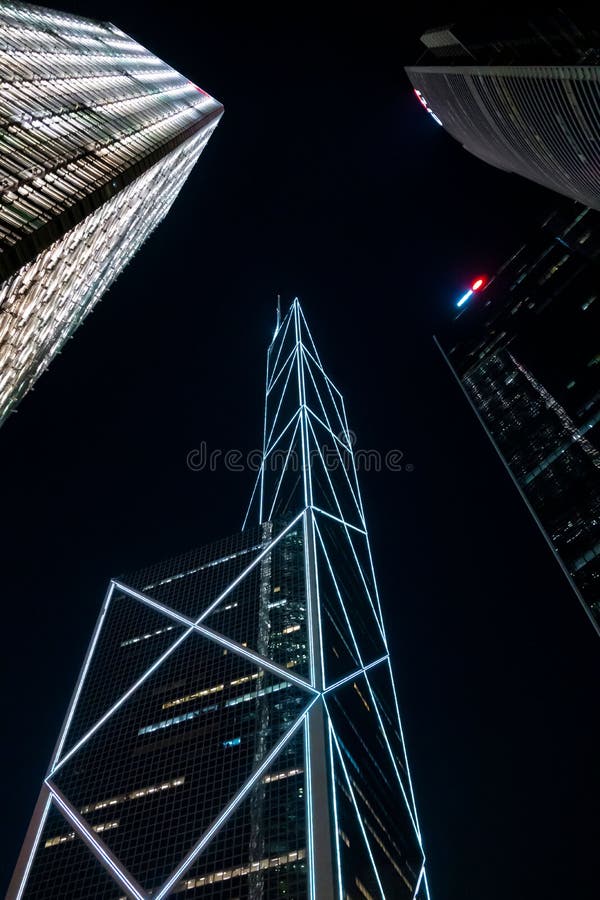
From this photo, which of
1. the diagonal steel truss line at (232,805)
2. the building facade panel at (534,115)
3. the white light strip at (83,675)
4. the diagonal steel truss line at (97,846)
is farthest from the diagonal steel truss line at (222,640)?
the building facade panel at (534,115)

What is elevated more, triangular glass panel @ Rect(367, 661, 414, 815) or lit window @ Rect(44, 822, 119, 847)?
triangular glass panel @ Rect(367, 661, 414, 815)

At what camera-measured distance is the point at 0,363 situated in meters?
34.7

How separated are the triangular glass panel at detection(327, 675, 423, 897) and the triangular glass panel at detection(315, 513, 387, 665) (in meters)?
5.20

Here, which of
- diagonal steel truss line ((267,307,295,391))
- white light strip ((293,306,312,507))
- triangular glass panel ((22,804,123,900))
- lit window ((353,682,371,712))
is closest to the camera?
triangular glass panel ((22,804,123,900))

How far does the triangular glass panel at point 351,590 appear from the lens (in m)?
59.3

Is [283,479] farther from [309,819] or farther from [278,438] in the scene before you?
[309,819]

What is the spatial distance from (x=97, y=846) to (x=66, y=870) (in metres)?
2.26

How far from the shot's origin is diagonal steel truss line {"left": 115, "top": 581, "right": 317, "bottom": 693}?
47.6 m

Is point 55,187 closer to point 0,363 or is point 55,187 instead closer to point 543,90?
point 0,363

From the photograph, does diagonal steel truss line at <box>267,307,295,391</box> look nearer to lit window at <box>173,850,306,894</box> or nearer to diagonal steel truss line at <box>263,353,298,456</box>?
diagonal steel truss line at <box>263,353,298,456</box>

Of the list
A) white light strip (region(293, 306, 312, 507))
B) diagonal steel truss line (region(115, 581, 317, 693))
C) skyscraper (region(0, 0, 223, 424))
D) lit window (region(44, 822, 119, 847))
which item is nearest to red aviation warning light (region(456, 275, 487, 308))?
white light strip (region(293, 306, 312, 507))

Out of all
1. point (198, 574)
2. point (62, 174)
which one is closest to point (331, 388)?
point (198, 574)

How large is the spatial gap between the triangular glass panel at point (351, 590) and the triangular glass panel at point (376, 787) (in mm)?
5199

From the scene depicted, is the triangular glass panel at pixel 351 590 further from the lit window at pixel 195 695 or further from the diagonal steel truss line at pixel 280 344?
the diagonal steel truss line at pixel 280 344
